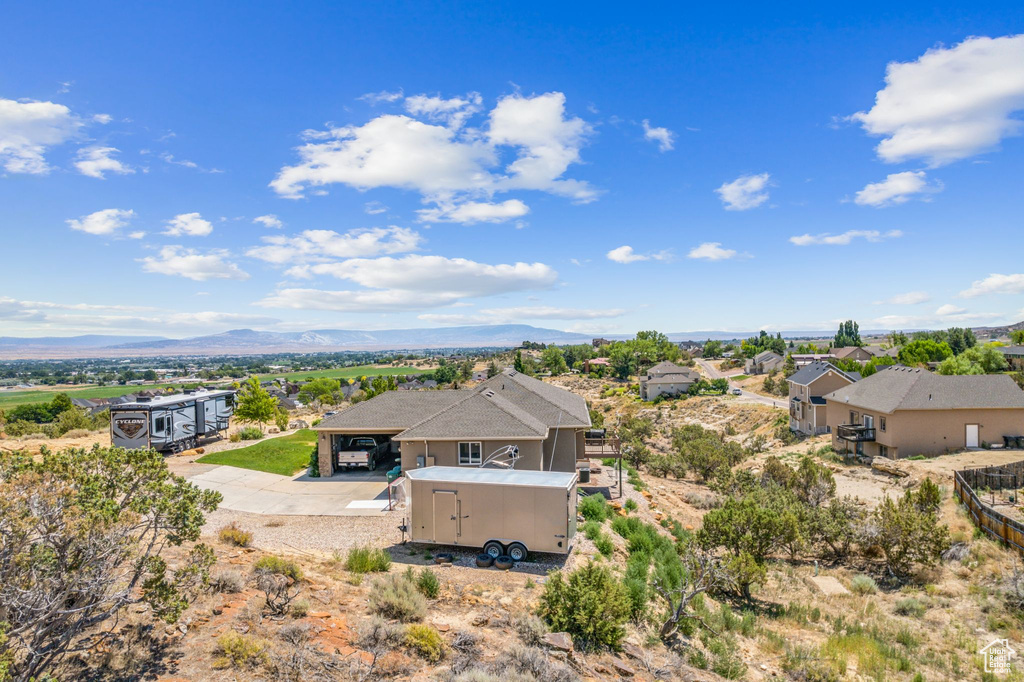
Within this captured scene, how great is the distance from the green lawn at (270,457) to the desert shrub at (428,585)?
1496 centimetres

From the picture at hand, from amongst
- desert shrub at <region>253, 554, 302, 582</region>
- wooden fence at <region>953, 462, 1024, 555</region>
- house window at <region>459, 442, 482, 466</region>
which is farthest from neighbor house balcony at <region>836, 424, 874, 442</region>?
desert shrub at <region>253, 554, 302, 582</region>

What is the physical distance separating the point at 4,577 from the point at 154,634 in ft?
10.8

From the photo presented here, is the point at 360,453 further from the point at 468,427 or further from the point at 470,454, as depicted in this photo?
the point at 470,454

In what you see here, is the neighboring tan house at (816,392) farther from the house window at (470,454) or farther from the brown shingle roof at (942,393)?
the house window at (470,454)

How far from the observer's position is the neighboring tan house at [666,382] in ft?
269

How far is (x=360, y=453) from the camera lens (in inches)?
977

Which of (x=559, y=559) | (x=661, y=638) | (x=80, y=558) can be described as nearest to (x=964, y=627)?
(x=661, y=638)

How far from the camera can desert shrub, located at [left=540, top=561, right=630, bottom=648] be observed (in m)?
10.8

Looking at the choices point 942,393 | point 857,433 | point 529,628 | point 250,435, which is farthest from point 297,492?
point 942,393

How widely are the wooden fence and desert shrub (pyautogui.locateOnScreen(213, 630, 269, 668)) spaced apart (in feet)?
75.1

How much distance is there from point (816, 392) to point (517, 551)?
134 feet

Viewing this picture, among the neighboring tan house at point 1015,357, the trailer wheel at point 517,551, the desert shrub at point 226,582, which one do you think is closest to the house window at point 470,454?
the trailer wheel at point 517,551

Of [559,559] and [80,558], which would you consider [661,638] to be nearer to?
[559,559]

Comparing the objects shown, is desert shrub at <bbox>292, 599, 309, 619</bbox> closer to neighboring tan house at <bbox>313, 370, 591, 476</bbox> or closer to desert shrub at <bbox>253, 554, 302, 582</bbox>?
desert shrub at <bbox>253, 554, 302, 582</bbox>
